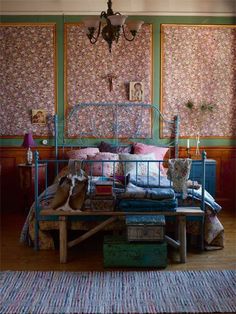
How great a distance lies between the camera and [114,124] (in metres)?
6.20

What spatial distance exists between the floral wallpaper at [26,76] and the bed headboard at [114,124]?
0.31 meters

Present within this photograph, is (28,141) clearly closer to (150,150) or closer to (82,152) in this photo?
(82,152)

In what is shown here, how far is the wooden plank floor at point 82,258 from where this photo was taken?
151 inches

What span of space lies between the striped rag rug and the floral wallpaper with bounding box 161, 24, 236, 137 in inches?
116

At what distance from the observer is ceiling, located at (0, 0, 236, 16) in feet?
19.7

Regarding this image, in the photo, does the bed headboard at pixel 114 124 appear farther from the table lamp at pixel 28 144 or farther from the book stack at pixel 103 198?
the book stack at pixel 103 198

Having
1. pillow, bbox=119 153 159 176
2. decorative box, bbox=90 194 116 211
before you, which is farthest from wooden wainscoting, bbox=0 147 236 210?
decorative box, bbox=90 194 116 211

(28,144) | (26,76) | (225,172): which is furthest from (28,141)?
(225,172)

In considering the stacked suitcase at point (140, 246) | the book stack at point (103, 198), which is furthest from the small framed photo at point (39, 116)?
the stacked suitcase at point (140, 246)

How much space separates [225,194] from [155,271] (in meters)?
2.87

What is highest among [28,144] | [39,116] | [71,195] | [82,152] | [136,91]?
[136,91]

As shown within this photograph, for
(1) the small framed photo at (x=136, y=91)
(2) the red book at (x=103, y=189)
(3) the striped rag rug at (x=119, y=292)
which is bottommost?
(3) the striped rag rug at (x=119, y=292)

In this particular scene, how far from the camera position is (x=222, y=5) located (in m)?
6.09

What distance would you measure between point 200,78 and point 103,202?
3.00 m
